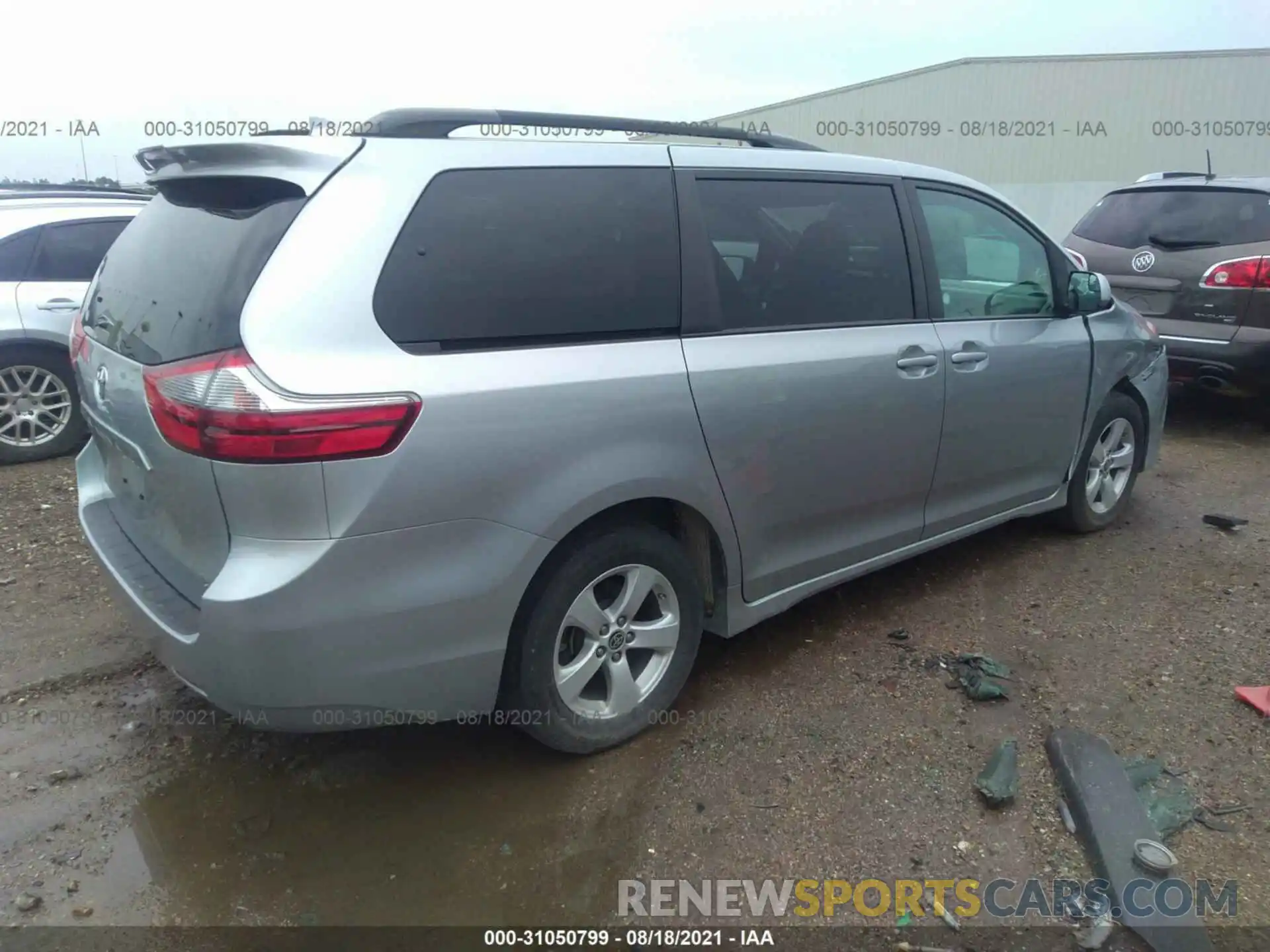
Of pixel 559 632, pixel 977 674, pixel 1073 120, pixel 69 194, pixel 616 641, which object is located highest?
pixel 1073 120

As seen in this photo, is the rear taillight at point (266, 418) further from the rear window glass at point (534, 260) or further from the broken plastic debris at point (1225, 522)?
the broken plastic debris at point (1225, 522)

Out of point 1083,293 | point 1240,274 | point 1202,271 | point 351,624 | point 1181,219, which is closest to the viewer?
point 351,624

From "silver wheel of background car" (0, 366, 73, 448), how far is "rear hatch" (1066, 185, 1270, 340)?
7.28m

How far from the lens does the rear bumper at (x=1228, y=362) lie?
621 cm

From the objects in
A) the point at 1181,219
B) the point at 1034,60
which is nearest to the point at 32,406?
the point at 1181,219

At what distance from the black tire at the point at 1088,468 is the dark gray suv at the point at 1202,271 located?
6.78 feet

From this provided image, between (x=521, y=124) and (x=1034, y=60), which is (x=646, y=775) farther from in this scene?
(x=1034, y=60)

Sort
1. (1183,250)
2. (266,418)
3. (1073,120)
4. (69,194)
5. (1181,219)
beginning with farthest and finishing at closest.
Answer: (1073,120) → (69,194) → (1181,219) → (1183,250) → (266,418)

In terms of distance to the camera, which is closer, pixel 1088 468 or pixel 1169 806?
pixel 1169 806

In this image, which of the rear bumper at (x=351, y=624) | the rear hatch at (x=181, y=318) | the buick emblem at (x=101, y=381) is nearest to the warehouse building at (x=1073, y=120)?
the rear hatch at (x=181, y=318)

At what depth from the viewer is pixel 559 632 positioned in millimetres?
2637

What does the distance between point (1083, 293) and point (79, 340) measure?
3994 mm

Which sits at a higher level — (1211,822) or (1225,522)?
(1225,522)

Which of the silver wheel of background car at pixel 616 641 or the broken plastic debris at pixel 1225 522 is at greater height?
the silver wheel of background car at pixel 616 641
